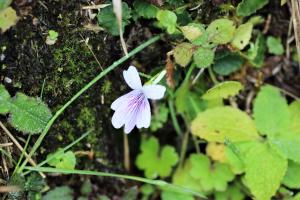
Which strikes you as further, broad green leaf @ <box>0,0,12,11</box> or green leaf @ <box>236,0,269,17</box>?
green leaf @ <box>236,0,269,17</box>

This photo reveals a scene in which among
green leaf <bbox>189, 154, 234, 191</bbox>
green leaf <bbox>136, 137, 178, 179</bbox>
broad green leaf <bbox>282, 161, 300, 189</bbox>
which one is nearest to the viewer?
broad green leaf <bbox>282, 161, 300, 189</bbox>

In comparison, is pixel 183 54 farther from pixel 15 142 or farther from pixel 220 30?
pixel 15 142

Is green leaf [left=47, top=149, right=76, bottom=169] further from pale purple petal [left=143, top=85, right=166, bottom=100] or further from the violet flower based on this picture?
pale purple petal [left=143, top=85, right=166, bottom=100]

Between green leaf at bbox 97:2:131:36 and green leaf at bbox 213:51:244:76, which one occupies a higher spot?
green leaf at bbox 97:2:131:36

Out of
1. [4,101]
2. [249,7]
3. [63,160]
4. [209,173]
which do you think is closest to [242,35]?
[249,7]

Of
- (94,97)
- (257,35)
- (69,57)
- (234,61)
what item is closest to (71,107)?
(94,97)

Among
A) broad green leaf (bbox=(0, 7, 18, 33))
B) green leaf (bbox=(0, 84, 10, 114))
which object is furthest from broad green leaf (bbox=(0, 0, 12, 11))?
green leaf (bbox=(0, 84, 10, 114))

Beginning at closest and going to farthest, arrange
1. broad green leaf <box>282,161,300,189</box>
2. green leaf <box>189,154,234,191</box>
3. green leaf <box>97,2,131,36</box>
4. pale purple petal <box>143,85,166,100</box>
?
pale purple petal <box>143,85,166,100</box>, green leaf <box>97,2,131,36</box>, broad green leaf <box>282,161,300,189</box>, green leaf <box>189,154,234,191</box>

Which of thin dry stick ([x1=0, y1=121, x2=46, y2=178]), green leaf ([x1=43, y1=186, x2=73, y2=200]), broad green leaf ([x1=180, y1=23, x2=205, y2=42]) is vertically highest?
broad green leaf ([x1=180, y1=23, x2=205, y2=42])

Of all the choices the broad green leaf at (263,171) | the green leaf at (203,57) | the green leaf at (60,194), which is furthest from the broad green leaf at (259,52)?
the green leaf at (60,194)
